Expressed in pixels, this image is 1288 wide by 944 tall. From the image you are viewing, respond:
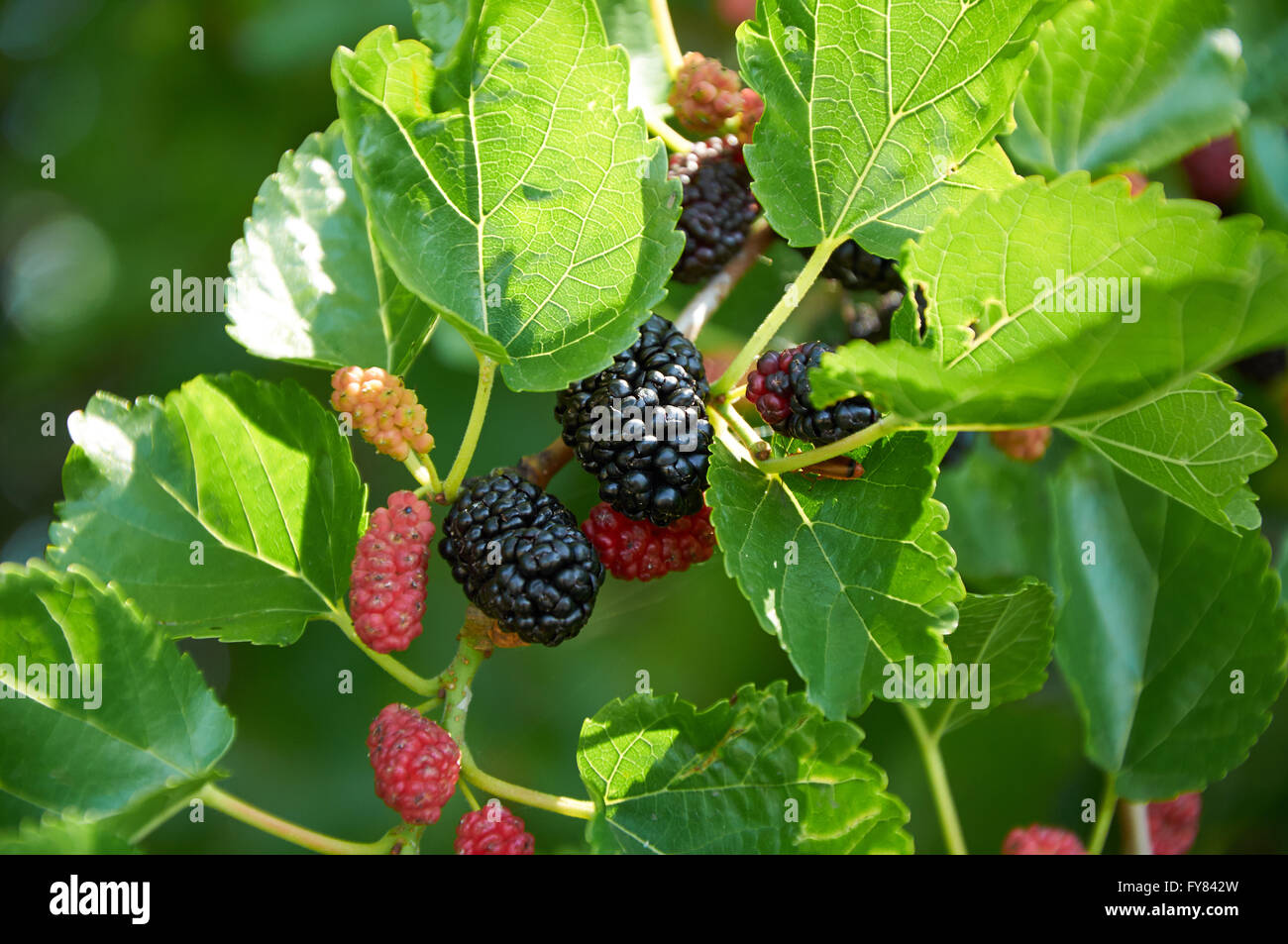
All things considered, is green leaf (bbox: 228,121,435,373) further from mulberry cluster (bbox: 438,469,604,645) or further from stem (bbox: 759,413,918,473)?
stem (bbox: 759,413,918,473)

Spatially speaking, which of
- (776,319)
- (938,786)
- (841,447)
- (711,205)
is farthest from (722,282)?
(938,786)

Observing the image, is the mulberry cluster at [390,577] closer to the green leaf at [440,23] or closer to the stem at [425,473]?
the stem at [425,473]

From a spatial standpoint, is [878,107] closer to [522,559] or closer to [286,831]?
[522,559]

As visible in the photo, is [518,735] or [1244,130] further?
[518,735]

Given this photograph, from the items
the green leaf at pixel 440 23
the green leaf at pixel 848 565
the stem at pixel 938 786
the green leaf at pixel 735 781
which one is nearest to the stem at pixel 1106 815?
the stem at pixel 938 786

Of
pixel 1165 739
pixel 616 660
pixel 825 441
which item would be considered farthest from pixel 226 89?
pixel 1165 739

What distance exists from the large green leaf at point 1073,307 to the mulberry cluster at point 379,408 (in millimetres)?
354

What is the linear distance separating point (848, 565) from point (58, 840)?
1.75ft

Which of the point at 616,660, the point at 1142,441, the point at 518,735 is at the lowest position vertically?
the point at 518,735

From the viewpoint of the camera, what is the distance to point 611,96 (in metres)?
0.69

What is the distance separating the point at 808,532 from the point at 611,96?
33cm

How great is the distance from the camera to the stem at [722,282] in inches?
35.4

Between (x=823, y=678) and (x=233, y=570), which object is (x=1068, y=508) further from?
(x=233, y=570)

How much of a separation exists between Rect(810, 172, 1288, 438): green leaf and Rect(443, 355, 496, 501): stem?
0.28 metres
